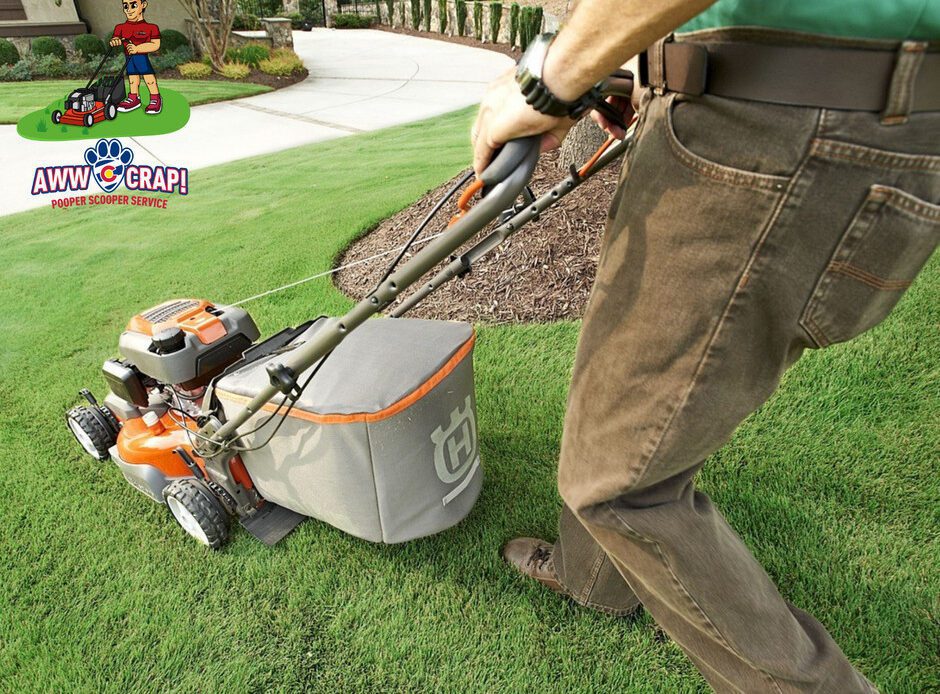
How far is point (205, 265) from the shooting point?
3510 mm

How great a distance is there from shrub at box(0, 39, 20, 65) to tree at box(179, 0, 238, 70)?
9.70 feet

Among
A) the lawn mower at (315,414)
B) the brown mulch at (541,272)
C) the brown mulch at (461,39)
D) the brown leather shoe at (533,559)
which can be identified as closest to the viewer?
the lawn mower at (315,414)

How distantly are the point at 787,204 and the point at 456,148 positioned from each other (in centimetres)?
504

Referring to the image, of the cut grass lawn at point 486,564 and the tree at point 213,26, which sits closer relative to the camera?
the cut grass lawn at point 486,564

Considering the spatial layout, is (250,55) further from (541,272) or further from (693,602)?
(693,602)

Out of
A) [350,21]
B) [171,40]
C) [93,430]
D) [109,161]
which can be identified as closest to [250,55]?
[171,40]

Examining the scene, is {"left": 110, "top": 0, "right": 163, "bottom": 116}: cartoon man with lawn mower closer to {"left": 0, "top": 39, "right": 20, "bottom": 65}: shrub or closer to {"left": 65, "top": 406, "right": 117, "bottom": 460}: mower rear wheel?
{"left": 0, "top": 39, "right": 20, "bottom": 65}: shrub

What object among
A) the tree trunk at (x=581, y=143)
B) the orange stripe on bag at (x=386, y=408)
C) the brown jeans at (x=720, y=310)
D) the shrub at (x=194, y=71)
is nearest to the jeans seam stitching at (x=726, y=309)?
the brown jeans at (x=720, y=310)

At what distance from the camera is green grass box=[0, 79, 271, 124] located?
8734 millimetres

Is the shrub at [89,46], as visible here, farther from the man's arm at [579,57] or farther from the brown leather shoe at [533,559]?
the man's arm at [579,57]

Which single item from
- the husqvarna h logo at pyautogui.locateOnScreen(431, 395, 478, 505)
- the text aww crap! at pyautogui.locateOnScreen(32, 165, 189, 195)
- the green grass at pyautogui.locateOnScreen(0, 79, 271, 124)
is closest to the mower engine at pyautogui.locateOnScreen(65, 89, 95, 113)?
the green grass at pyautogui.locateOnScreen(0, 79, 271, 124)

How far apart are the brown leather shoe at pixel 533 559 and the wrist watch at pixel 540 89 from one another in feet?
3.46

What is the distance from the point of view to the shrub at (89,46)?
1159 centimetres

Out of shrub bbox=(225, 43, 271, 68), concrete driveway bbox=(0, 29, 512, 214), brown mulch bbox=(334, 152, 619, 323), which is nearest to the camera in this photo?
brown mulch bbox=(334, 152, 619, 323)
